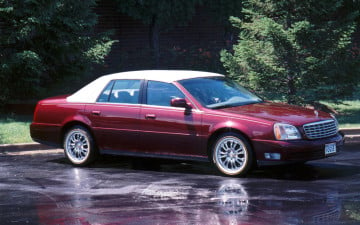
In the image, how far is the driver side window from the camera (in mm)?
12214

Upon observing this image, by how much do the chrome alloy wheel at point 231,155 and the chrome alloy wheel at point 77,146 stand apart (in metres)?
2.48

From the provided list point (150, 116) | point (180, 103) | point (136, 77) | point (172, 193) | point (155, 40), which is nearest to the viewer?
point (172, 193)

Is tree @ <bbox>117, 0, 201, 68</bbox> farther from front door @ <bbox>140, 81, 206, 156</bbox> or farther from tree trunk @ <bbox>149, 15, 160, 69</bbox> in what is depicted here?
front door @ <bbox>140, 81, 206, 156</bbox>

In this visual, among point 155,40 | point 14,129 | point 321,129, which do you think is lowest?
point 14,129

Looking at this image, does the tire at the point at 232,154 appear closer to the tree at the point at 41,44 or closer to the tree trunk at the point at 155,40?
the tree at the point at 41,44

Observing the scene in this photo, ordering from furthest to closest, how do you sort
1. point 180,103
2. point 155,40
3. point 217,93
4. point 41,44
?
point 155,40 → point 41,44 → point 217,93 → point 180,103

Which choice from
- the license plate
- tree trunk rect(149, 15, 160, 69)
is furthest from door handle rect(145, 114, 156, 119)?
tree trunk rect(149, 15, 160, 69)

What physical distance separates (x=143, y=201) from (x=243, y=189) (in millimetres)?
1481

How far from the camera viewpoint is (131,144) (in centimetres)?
1247

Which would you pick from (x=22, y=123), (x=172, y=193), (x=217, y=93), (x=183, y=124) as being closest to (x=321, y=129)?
(x=217, y=93)

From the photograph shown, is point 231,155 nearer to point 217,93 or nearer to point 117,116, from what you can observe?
point 217,93

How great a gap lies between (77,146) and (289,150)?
12.4ft

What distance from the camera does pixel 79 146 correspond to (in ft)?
43.0

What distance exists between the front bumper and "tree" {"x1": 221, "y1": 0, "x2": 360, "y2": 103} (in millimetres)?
6720
